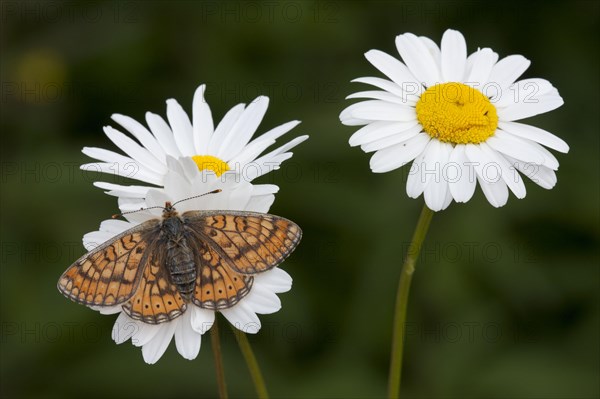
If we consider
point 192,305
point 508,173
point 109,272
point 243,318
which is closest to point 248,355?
point 243,318

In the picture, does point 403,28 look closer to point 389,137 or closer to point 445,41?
point 445,41

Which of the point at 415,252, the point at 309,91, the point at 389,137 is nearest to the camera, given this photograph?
the point at 415,252

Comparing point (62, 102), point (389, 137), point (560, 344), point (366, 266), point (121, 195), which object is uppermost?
point (62, 102)

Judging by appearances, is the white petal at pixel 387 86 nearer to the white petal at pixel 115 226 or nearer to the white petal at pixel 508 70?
the white petal at pixel 508 70

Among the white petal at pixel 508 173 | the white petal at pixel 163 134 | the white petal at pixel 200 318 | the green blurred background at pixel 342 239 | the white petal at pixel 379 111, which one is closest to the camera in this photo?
the white petal at pixel 200 318

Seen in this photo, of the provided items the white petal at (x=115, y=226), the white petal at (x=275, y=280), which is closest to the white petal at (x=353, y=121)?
the white petal at (x=275, y=280)

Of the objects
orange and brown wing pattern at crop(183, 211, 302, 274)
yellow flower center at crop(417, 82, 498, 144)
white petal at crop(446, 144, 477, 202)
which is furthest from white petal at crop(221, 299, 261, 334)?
yellow flower center at crop(417, 82, 498, 144)

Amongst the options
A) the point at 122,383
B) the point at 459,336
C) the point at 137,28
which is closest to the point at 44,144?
the point at 137,28
